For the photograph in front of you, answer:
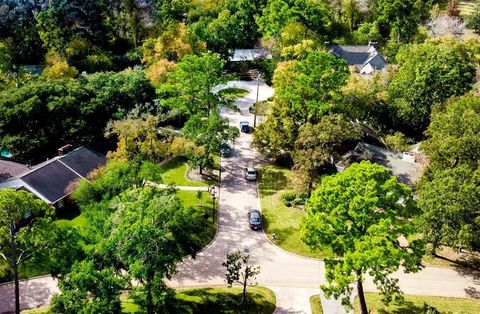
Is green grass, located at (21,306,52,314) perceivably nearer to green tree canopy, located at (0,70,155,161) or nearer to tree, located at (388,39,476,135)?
green tree canopy, located at (0,70,155,161)

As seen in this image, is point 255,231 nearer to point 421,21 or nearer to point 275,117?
point 275,117

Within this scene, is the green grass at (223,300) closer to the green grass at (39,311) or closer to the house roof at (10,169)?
the green grass at (39,311)

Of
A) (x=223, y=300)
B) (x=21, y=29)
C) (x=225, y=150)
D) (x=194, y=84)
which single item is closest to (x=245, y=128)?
(x=225, y=150)

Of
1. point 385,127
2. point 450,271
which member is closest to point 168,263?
point 450,271

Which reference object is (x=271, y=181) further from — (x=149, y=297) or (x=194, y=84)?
(x=149, y=297)

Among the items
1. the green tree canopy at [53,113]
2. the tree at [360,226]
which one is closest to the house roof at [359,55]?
the green tree canopy at [53,113]

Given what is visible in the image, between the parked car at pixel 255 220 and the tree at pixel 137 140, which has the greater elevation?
the tree at pixel 137 140
